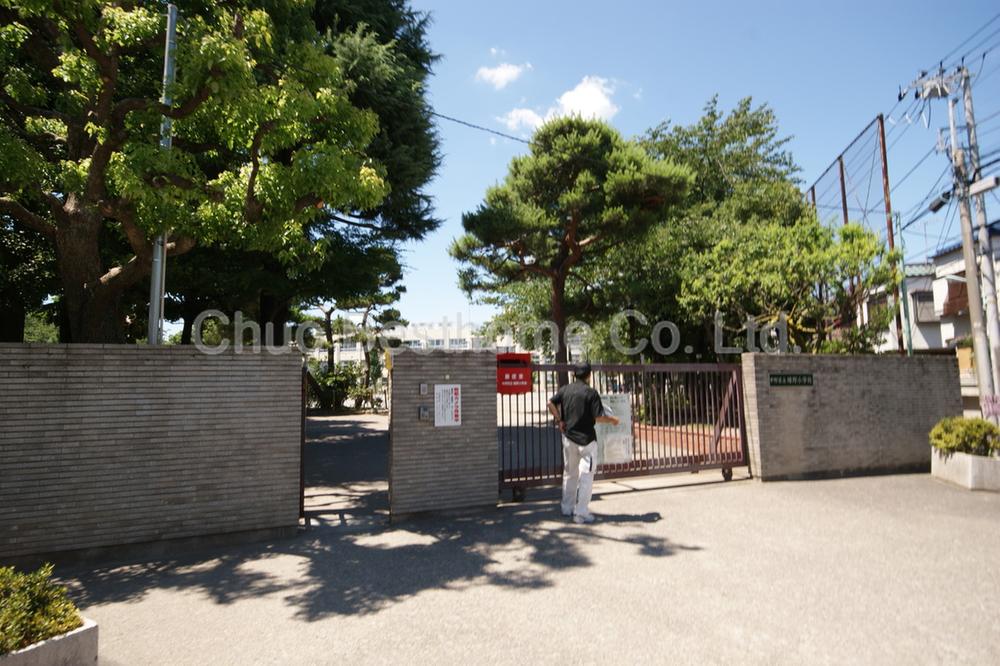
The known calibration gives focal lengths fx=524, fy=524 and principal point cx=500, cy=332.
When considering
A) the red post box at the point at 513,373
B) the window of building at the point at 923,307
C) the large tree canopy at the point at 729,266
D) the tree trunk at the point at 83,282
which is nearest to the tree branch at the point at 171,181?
the tree trunk at the point at 83,282

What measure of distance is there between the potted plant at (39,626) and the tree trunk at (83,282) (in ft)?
15.7

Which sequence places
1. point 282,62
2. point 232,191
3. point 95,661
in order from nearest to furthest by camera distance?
point 95,661, point 232,191, point 282,62

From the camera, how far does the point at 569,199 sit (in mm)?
14031

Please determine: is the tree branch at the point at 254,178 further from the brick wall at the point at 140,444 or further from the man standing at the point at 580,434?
the man standing at the point at 580,434

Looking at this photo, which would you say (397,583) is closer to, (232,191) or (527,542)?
(527,542)

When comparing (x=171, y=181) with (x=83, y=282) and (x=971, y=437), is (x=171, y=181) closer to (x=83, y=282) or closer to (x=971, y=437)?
(x=83, y=282)

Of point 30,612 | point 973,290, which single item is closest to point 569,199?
point 973,290

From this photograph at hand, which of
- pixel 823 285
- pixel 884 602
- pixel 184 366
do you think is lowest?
pixel 884 602

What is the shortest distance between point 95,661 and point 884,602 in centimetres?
540

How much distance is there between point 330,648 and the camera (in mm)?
3484

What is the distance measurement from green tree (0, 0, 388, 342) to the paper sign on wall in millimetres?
2579

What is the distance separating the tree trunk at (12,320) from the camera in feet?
44.9

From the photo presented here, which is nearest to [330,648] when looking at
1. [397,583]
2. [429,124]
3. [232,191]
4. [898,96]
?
[397,583]

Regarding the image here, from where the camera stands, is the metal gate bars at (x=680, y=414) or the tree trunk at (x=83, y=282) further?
the metal gate bars at (x=680, y=414)
